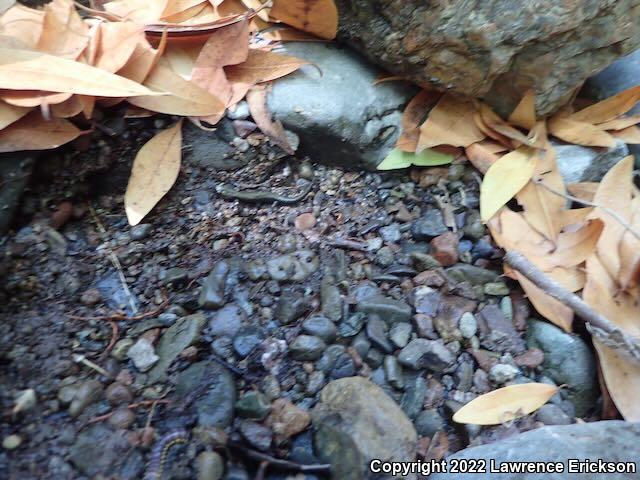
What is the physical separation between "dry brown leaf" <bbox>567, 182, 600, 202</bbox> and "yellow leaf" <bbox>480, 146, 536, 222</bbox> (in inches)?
4.6

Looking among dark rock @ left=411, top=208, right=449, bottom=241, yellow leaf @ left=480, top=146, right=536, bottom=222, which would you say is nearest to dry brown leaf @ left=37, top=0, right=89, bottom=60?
dark rock @ left=411, top=208, right=449, bottom=241

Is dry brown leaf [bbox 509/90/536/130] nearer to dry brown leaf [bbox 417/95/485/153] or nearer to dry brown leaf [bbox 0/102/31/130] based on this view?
dry brown leaf [bbox 417/95/485/153]

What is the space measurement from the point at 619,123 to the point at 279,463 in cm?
109

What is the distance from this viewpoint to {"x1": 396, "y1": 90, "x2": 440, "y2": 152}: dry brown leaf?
1.35 meters

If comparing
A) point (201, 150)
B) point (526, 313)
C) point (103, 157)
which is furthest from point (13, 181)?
point (526, 313)

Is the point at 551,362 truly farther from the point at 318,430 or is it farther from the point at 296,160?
the point at 296,160

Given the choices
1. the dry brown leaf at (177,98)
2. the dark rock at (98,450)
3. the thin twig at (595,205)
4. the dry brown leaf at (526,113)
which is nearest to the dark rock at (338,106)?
the dry brown leaf at (177,98)

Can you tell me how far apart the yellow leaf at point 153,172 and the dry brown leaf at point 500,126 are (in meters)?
0.68

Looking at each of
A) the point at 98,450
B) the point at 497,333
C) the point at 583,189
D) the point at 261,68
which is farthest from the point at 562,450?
the point at 261,68

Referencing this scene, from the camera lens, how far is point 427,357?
112 cm

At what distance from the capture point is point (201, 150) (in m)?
1.27

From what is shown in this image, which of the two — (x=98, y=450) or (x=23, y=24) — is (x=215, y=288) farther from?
(x=23, y=24)

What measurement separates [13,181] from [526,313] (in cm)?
102

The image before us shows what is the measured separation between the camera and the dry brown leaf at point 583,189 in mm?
1350
